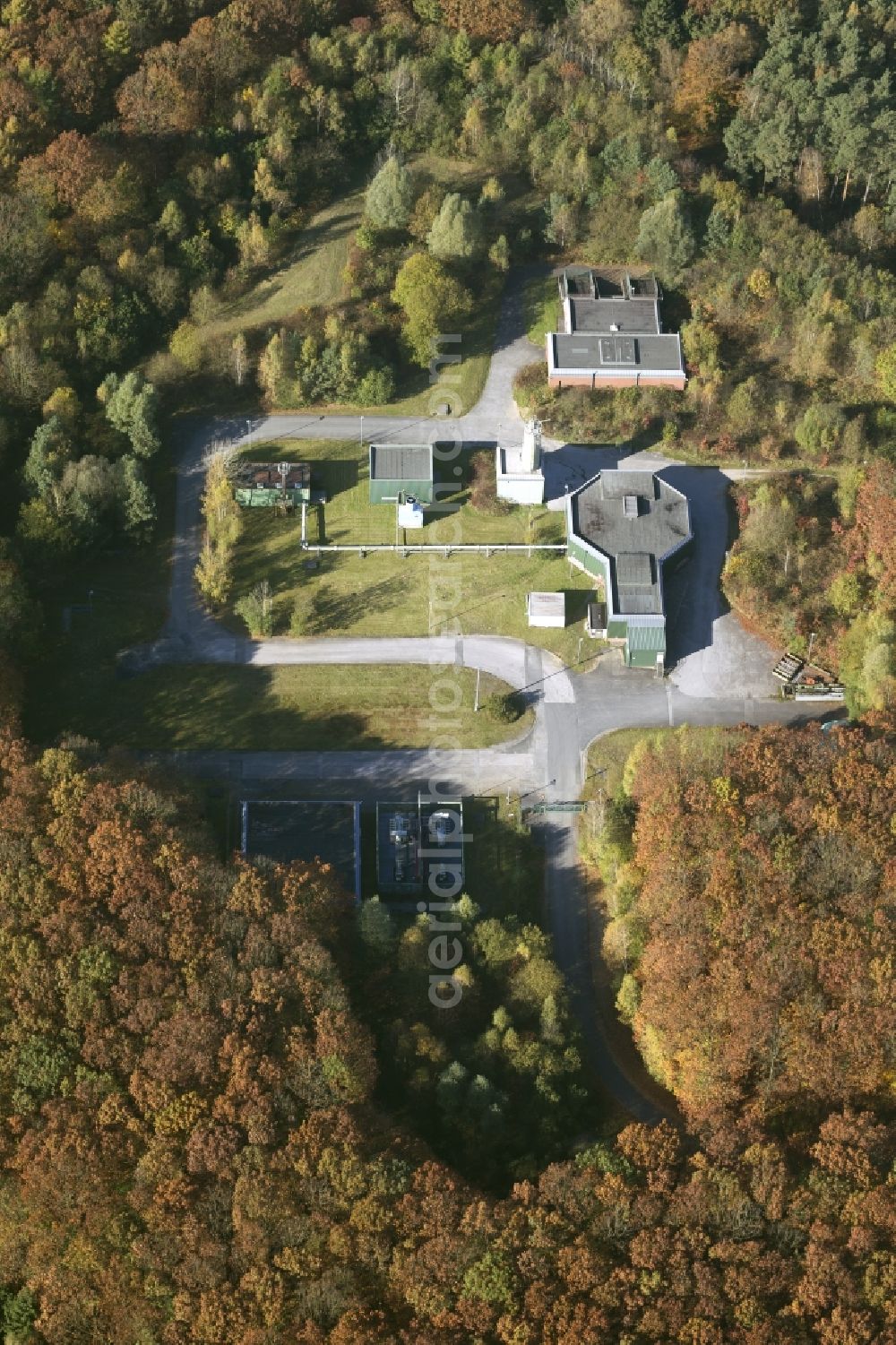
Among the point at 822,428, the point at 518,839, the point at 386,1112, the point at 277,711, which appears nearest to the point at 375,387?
the point at 277,711

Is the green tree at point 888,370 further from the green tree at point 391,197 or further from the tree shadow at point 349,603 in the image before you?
the tree shadow at point 349,603

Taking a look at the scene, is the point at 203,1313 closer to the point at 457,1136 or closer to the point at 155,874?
the point at 457,1136

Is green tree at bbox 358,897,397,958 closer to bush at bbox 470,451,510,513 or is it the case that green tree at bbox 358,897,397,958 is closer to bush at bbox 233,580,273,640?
bush at bbox 233,580,273,640

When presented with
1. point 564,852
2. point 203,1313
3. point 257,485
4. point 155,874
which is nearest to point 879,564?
point 564,852

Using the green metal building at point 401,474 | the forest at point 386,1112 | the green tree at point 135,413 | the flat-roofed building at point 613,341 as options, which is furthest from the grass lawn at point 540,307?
the forest at point 386,1112

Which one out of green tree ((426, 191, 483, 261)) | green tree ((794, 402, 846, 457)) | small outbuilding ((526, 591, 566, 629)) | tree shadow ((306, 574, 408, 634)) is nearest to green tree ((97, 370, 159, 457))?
tree shadow ((306, 574, 408, 634))

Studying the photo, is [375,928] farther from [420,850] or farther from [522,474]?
[522,474]
